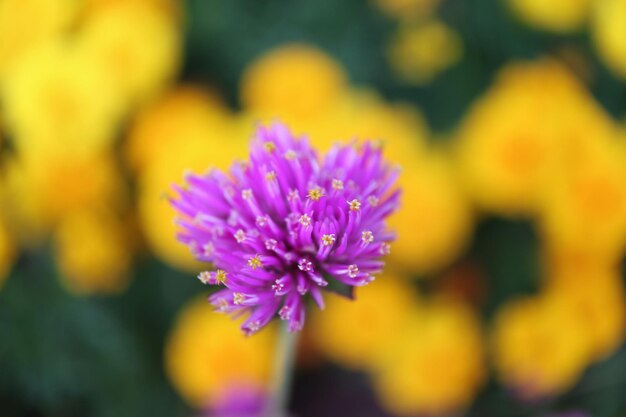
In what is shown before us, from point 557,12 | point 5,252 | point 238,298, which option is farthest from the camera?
point 557,12

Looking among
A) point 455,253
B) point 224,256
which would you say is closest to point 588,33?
point 455,253

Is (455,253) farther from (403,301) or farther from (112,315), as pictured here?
(112,315)

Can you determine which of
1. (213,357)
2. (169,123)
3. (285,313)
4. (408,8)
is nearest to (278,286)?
(285,313)

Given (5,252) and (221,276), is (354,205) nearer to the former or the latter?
(221,276)

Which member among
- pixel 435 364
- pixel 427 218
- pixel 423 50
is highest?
pixel 423 50

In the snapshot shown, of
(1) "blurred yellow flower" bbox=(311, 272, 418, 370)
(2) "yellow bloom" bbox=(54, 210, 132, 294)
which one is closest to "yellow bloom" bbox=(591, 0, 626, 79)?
(1) "blurred yellow flower" bbox=(311, 272, 418, 370)

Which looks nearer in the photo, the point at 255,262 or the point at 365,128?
the point at 255,262
